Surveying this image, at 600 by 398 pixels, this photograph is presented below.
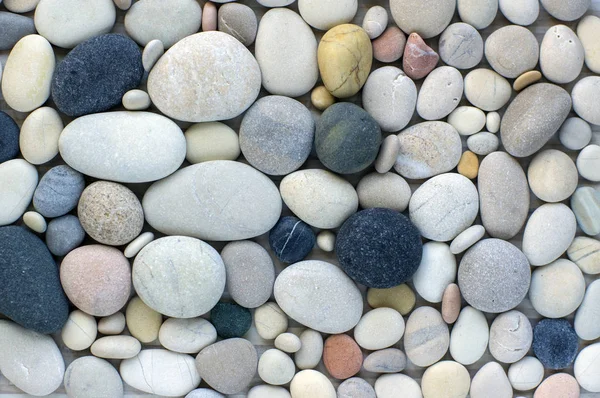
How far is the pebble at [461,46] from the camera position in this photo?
29.8 inches

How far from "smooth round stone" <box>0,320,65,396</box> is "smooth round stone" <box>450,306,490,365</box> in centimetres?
61

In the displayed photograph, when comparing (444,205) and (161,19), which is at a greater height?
(161,19)

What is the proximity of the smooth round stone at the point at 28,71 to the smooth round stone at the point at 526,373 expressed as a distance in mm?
825

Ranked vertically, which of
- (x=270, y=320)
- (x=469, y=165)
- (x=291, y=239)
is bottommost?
(x=270, y=320)

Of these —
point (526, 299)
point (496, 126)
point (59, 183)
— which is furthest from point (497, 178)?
point (59, 183)

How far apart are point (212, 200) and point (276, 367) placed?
0.27 metres

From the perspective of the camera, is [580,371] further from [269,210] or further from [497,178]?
[269,210]

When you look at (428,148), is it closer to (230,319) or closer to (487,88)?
(487,88)

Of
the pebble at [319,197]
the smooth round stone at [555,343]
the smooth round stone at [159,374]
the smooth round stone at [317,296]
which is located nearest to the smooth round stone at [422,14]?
the pebble at [319,197]

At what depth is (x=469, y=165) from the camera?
30.5 inches

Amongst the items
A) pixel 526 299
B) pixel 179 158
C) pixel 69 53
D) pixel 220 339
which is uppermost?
pixel 69 53

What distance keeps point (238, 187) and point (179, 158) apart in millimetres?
96

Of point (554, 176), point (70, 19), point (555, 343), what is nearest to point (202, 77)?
point (70, 19)

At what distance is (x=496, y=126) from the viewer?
77 cm
